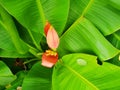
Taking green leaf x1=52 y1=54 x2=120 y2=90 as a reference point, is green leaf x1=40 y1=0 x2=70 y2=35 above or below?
above

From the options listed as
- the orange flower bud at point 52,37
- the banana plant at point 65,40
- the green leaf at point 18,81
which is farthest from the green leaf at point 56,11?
the green leaf at point 18,81

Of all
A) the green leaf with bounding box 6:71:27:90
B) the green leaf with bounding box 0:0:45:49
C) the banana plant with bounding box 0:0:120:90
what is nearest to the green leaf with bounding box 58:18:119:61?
the banana plant with bounding box 0:0:120:90

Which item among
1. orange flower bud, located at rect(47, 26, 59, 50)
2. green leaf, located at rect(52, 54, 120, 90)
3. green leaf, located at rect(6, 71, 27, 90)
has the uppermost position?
orange flower bud, located at rect(47, 26, 59, 50)

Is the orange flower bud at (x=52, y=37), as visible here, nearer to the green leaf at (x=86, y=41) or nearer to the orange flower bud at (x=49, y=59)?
the orange flower bud at (x=49, y=59)

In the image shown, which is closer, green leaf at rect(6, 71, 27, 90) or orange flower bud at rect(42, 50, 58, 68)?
orange flower bud at rect(42, 50, 58, 68)

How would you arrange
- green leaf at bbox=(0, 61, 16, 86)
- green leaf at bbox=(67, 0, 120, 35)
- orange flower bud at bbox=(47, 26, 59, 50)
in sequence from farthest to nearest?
1. green leaf at bbox=(0, 61, 16, 86)
2. green leaf at bbox=(67, 0, 120, 35)
3. orange flower bud at bbox=(47, 26, 59, 50)

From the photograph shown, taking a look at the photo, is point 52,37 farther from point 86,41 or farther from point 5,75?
point 5,75

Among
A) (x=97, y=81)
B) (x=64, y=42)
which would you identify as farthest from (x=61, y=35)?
(x=97, y=81)

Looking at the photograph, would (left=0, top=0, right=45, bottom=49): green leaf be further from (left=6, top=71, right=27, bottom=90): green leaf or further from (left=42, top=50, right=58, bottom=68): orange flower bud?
(left=6, top=71, right=27, bottom=90): green leaf
